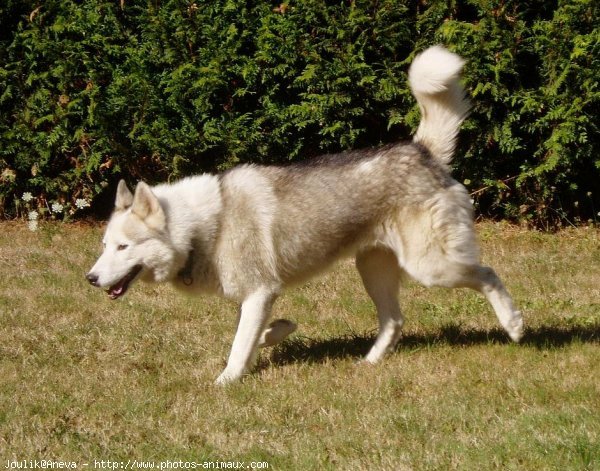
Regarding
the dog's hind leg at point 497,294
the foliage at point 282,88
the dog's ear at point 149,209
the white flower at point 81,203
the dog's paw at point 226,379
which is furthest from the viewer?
the white flower at point 81,203

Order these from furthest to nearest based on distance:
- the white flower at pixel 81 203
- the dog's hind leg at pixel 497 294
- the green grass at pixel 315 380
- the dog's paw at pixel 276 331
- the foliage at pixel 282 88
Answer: the white flower at pixel 81 203 < the foliage at pixel 282 88 < the dog's paw at pixel 276 331 < the dog's hind leg at pixel 497 294 < the green grass at pixel 315 380

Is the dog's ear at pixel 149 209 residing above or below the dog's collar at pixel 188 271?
above

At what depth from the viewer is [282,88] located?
333 inches

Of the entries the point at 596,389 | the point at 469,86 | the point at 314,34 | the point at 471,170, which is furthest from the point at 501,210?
the point at 596,389

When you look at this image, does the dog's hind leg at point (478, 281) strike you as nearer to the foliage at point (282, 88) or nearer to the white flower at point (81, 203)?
the foliage at point (282, 88)

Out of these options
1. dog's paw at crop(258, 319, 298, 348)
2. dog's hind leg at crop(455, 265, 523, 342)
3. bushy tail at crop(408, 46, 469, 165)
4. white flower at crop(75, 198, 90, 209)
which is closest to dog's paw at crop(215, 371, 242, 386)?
dog's paw at crop(258, 319, 298, 348)

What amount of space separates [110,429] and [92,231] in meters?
4.92

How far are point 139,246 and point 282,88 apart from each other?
3.91 meters

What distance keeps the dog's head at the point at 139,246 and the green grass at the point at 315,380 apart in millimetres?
581

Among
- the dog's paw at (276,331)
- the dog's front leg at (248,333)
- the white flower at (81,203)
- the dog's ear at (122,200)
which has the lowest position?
the white flower at (81,203)

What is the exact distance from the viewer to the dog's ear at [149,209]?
4.92 metres

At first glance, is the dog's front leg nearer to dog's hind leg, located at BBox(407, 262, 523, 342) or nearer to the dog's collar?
the dog's collar

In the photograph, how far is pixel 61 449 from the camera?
3873 millimetres

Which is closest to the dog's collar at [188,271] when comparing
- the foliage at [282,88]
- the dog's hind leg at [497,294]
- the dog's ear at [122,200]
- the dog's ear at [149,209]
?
the dog's ear at [149,209]
